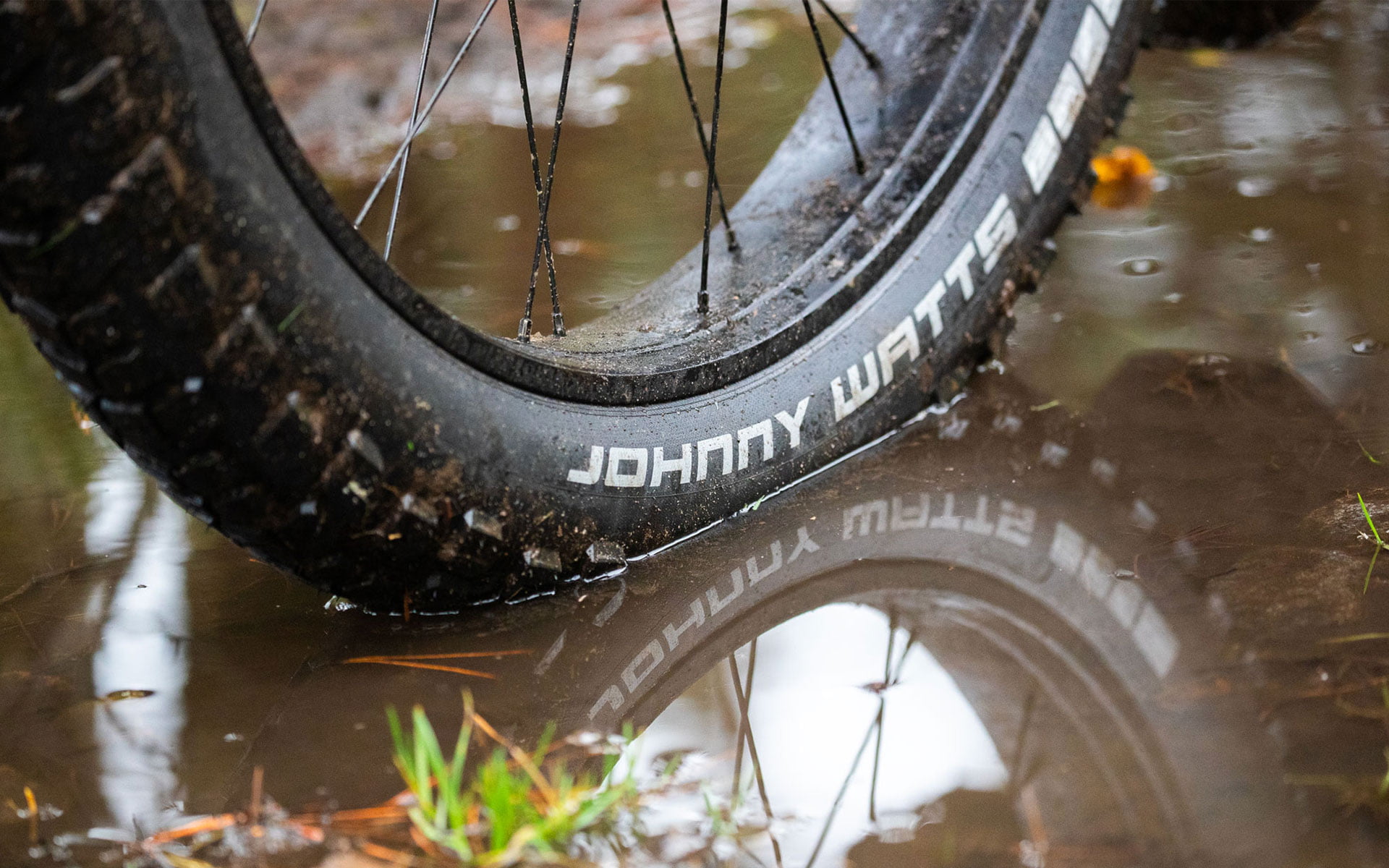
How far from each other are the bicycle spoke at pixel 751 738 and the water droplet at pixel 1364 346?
46.3 inches

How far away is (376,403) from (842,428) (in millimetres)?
729

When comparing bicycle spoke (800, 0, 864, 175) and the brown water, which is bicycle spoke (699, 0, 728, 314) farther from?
the brown water

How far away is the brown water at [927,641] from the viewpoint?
3.49 ft

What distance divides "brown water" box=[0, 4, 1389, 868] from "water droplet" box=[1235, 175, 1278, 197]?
66cm

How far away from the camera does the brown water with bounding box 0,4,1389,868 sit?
1064 mm

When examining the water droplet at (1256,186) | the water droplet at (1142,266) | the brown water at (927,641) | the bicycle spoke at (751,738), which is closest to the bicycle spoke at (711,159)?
the brown water at (927,641)

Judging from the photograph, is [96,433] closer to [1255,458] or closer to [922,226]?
[922,226]

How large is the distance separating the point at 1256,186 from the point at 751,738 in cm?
209

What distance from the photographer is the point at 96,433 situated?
6.23 ft

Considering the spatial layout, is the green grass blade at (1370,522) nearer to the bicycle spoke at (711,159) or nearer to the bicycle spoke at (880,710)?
the bicycle spoke at (880,710)

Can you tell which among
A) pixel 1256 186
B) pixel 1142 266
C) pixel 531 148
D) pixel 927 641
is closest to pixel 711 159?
pixel 531 148

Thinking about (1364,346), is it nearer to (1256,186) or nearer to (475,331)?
(1256,186)

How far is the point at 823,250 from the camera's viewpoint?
1813 millimetres

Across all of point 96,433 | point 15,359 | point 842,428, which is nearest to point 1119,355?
point 842,428
